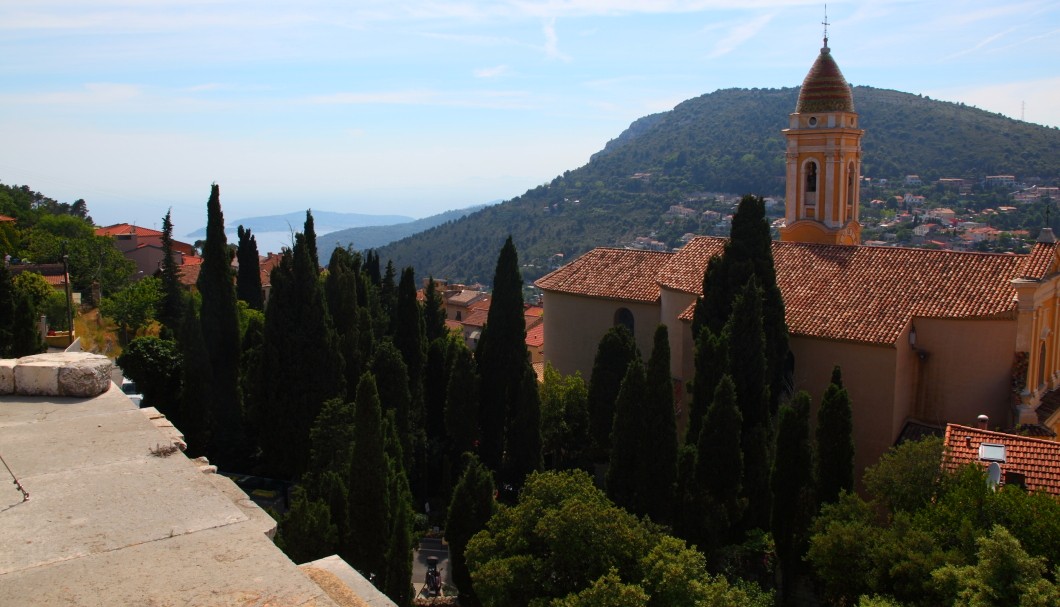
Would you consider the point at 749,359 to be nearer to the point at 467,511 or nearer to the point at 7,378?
the point at 467,511

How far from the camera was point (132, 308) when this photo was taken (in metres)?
36.9

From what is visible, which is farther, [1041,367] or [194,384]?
[194,384]

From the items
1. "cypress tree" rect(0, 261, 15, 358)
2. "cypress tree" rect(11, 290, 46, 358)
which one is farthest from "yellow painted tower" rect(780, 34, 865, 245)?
"cypress tree" rect(0, 261, 15, 358)

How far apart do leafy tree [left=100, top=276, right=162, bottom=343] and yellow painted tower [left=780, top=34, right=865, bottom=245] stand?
87.8 feet

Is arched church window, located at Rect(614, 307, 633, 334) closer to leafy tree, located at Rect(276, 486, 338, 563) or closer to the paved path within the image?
the paved path

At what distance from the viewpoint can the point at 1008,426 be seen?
20875 millimetres

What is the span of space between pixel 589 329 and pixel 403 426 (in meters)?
8.30

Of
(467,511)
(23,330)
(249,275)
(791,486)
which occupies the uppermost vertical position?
(249,275)

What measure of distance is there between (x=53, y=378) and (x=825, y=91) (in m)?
31.6

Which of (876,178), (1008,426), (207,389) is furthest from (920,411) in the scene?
(876,178)

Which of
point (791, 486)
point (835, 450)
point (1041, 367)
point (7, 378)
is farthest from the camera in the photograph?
point (1041, 367)

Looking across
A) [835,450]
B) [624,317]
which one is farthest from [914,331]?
[624,317]

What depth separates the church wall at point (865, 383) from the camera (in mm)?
20875

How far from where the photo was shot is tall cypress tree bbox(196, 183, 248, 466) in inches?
981
